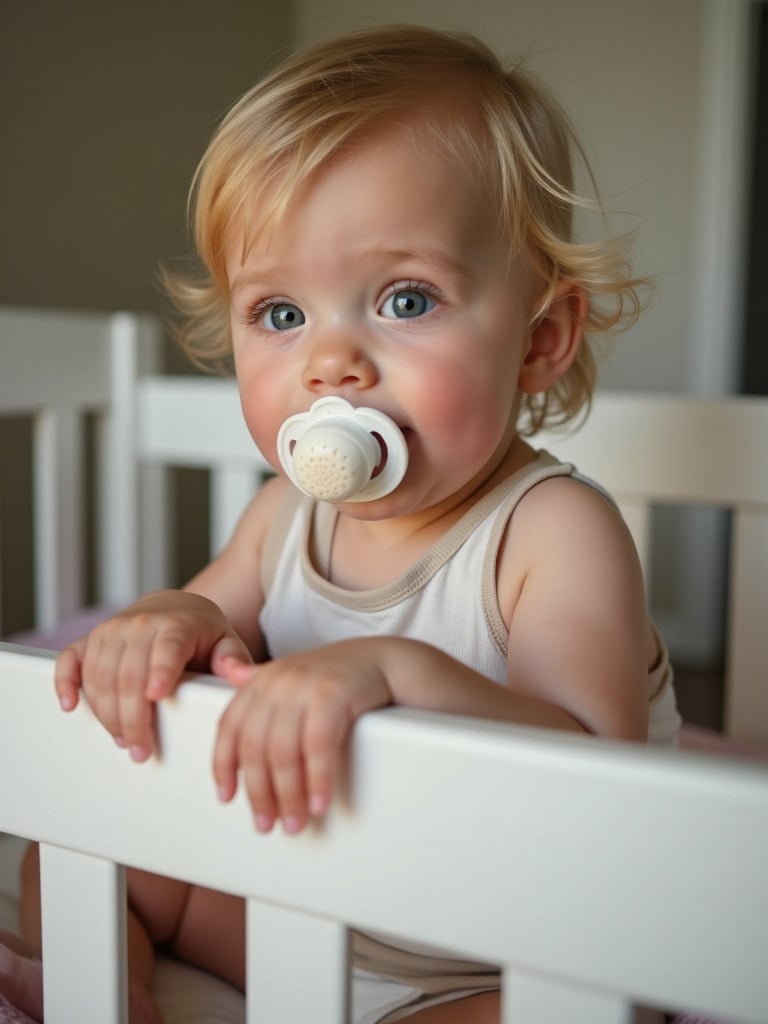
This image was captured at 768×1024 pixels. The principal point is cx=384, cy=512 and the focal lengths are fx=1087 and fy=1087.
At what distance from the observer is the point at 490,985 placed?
664 mm

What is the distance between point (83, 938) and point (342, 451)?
27cm

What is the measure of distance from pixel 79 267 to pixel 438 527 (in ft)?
5.24

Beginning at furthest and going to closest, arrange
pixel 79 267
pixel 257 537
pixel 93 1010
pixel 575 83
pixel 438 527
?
pixel 575 83
pixel 79 267
pixel 257 537
pixel 438 527
pixel 93 1010

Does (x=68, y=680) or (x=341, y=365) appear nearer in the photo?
(x=68, y=680)

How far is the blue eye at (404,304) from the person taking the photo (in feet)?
2.06

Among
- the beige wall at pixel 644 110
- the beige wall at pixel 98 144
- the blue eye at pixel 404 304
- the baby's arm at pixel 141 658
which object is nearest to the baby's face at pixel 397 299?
the blue eye at pixel 404 304

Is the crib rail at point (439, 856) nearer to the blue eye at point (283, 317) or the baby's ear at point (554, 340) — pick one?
the blue eye at point (283, 317)

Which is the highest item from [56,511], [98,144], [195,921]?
[98,144]

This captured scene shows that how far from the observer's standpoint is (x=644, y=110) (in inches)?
107

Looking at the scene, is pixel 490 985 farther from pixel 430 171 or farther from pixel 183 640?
pixel 430 171

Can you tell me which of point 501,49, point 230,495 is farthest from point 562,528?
point 501,49

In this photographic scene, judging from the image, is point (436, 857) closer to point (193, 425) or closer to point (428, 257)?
point (428, 257)

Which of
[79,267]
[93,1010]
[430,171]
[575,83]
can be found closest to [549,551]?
[430,171]

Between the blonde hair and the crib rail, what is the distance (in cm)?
32
